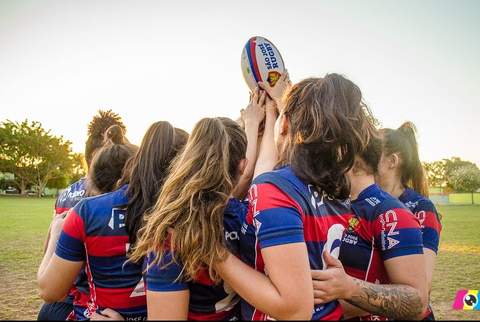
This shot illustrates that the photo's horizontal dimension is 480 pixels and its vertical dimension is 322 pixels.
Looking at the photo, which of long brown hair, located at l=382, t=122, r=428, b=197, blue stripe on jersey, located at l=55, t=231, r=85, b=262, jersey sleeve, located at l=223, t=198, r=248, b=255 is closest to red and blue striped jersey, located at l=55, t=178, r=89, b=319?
blue stripe on jersey, located at l=55, t=231, r=85, b=262

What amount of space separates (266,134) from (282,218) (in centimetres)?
141

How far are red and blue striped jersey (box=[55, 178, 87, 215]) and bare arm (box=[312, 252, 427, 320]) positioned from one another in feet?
10.1

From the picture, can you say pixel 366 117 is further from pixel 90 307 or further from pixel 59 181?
pixel 59 181

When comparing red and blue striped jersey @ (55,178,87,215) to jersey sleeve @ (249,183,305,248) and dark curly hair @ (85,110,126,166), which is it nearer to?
dark curly hair @ (85,110,126,166)

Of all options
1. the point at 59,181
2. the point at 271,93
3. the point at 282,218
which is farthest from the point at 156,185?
the point at 59,181

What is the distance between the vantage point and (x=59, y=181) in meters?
105

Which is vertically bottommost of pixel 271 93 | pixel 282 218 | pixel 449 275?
pixel 449 275

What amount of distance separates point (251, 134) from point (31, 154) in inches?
3605

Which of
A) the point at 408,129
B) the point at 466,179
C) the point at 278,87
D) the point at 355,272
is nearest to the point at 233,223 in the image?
the point at 355,272

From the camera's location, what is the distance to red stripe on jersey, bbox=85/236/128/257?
279 centimetres

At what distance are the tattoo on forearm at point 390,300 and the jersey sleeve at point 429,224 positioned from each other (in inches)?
42.8

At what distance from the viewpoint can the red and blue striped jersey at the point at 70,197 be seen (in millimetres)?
4430

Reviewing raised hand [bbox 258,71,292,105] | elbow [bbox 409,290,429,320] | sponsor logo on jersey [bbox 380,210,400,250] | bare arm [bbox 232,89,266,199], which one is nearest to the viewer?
elbow [bbox 409,290,429,320]

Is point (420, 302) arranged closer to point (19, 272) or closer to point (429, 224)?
point (429, 224)
